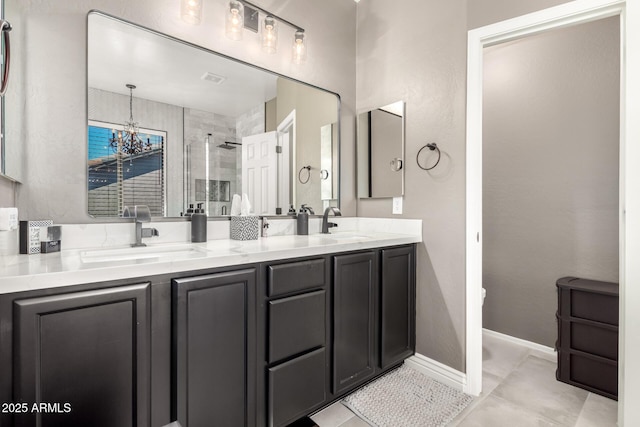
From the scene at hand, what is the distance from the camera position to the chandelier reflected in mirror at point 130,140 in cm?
155

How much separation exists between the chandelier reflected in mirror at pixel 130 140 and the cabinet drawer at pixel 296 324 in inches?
42.0

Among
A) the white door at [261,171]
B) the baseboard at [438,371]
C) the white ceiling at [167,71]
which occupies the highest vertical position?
the white ceiling at [167,71]

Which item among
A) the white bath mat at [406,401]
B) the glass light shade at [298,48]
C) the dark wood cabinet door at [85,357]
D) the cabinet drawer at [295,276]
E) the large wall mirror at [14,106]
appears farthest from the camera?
the glass light shade at [298,48]

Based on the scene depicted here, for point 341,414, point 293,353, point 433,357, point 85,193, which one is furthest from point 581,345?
point 85,193

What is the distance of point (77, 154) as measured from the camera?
1434 mm

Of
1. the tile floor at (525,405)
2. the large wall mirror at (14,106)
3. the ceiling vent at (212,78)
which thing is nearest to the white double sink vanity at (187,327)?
the large wall mirror at (14,106)

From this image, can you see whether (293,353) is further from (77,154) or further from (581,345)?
(581,345)

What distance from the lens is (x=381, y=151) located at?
243cm

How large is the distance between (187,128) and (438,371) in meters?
2.19

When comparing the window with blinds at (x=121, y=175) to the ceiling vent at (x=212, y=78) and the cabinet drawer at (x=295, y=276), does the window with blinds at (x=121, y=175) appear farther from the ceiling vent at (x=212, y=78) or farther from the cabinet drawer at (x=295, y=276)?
the cabinet drawer at (x=295, y=276)

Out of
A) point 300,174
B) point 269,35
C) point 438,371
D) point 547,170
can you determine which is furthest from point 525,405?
point 269,35

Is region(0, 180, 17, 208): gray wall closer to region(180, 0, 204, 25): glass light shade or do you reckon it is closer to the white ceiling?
the white ceiling

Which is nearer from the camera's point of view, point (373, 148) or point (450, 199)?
point (450, 199)

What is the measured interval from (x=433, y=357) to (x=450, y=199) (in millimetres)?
1073
